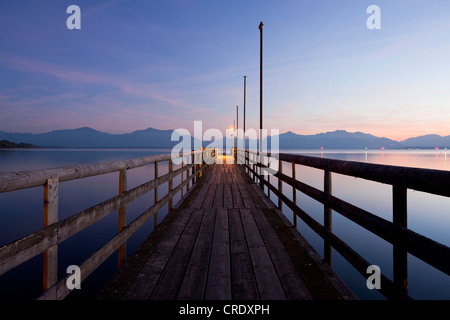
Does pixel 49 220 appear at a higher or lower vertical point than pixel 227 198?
higher

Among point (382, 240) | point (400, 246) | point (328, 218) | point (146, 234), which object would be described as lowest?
point (382, 240)

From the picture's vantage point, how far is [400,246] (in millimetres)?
1840

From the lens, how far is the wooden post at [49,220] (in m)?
1.83

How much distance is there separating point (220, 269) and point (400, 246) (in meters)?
1.78

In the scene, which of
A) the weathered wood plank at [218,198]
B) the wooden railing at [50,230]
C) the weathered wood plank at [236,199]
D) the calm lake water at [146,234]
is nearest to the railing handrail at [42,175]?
the wooden railing at [50,230]

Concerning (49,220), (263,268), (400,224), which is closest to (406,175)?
(400,224)

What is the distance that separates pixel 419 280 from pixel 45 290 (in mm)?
9866

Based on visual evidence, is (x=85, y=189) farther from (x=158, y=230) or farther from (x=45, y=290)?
(x=45, y=290)

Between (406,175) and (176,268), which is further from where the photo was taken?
(176,268)

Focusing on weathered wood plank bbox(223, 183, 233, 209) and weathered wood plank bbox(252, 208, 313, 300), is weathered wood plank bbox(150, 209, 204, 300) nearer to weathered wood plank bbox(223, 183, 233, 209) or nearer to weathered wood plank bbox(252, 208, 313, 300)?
weathered wood plank bbox(252, 208, 313, 300)

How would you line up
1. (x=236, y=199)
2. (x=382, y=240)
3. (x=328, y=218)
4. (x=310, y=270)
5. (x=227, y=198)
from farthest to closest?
(x=382, y=240) < (x=227, y=198) < (x=236, y=199) < (x=328, y=218) < (x=310, y=270)

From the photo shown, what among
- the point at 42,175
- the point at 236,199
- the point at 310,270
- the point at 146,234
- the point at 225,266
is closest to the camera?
the point at 42,175

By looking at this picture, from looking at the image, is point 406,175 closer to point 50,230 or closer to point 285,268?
point 285,268

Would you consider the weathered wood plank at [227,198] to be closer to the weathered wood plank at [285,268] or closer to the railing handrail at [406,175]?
the weathered wood plank at [285,268]
